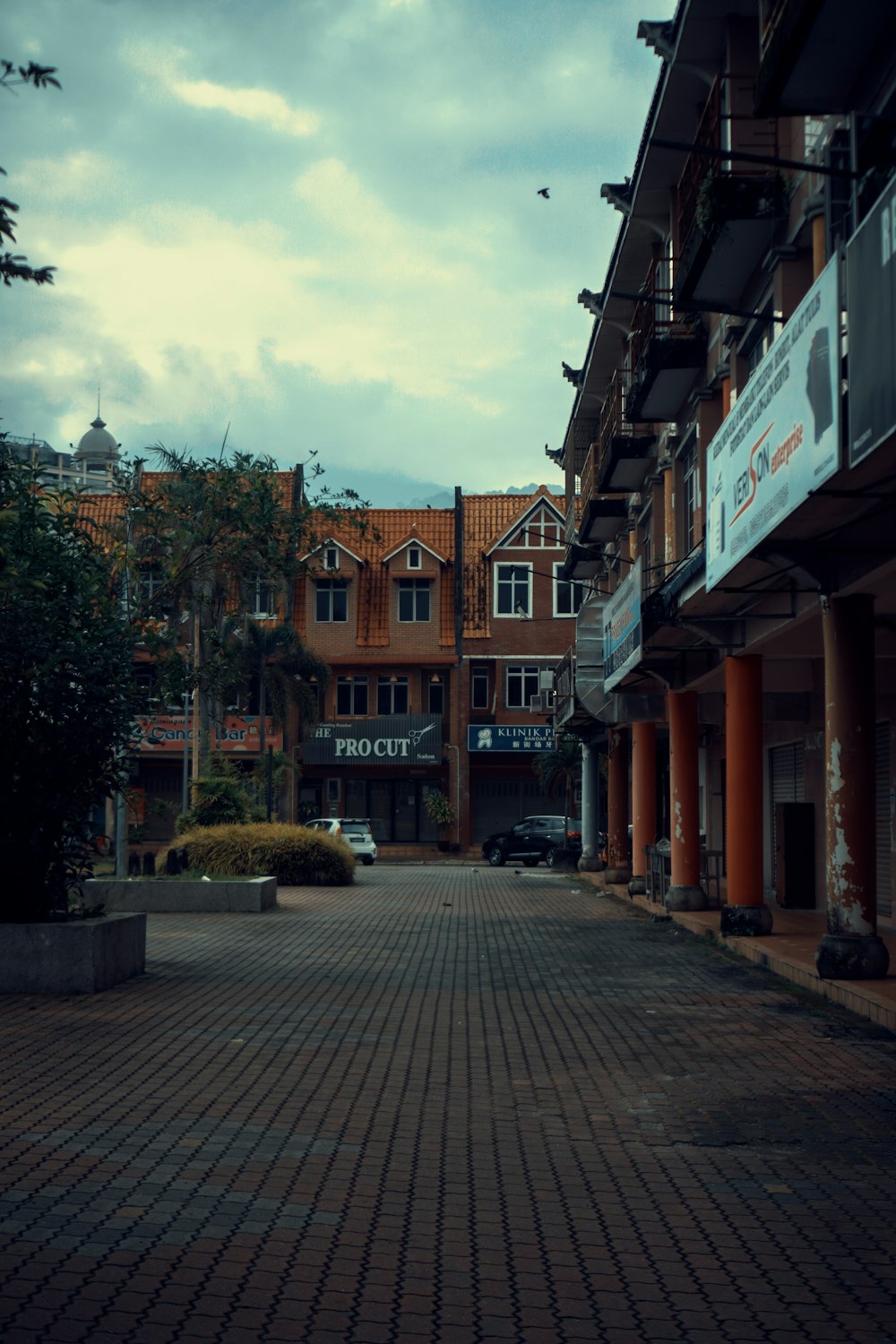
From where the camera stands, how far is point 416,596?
58969mm

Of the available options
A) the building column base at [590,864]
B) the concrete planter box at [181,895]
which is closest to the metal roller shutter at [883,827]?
the concrete planter box at [181,895]

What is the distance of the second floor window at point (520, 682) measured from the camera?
2293 inches

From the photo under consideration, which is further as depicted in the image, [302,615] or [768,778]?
[302,615]

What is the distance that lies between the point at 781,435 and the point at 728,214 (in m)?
5.54

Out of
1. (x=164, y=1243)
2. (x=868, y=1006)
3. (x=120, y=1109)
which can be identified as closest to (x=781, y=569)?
(x=868, y=1006)

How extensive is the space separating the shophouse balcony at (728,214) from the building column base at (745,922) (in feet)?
22.6

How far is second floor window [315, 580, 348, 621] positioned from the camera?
5878cm

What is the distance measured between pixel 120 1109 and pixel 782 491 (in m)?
6.58

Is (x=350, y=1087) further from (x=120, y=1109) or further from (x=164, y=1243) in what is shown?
(x=164, y=1243)

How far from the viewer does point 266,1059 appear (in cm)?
952

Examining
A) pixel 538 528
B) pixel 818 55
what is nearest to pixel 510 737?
pixel 538 528

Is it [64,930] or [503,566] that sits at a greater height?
[503,566]

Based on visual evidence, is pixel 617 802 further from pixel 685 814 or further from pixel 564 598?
pixel 564 598

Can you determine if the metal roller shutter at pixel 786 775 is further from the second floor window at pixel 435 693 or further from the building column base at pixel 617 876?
the second floor window at pixel 435 693
